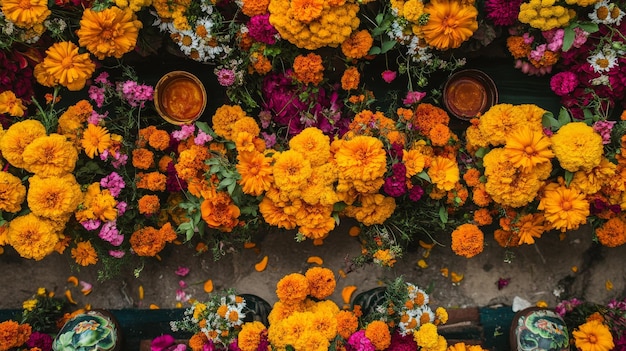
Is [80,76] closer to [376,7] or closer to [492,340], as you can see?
[376,7]

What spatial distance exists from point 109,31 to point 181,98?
503 mm

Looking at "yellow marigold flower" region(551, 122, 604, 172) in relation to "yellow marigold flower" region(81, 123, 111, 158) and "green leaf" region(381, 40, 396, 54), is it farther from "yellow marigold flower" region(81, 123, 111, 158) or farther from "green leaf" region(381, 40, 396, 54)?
"yellow marigold flower" region(81, 123, 111, 158)

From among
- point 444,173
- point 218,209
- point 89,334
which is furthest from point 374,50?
point 89,334

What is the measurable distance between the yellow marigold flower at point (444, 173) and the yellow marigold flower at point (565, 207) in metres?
0.36

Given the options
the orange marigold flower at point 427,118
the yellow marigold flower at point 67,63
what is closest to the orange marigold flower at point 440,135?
the orange marigold flower at point 427,118

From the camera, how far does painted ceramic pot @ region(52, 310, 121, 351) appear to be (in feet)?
7.77

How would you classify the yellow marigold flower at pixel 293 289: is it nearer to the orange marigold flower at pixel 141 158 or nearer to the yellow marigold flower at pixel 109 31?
the orange marigold flower at pixel 141 158

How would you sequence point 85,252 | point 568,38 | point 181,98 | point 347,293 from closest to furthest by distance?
point 568,38
point 85,252
point 181,98
point 347,293

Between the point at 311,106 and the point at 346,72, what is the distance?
0.70 feet

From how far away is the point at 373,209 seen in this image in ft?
7.50

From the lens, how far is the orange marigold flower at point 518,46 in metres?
2.39

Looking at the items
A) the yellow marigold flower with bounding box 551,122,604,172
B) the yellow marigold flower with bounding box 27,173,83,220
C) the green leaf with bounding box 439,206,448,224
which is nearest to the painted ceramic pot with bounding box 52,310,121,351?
the yellow marigold flower with bounding box 27,173,83,220

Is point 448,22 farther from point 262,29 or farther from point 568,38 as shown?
point 262,29

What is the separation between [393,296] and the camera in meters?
2.37
